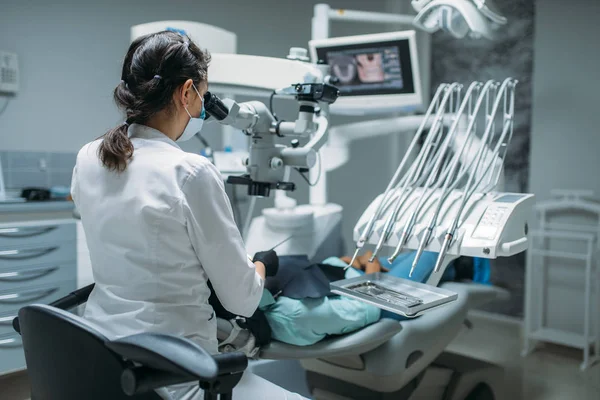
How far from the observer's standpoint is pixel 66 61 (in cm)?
272

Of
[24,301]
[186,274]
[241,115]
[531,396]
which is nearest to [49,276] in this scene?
[24,301]

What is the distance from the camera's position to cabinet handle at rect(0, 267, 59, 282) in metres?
1.86

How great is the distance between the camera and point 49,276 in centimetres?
219

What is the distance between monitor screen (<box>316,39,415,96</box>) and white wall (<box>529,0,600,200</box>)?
128cm

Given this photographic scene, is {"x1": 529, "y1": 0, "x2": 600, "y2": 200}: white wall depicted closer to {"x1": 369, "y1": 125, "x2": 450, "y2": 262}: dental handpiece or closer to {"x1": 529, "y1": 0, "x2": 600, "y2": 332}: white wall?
{"x1": 529, "y1": 0, "x2": 600, "y2": 332}: white wall

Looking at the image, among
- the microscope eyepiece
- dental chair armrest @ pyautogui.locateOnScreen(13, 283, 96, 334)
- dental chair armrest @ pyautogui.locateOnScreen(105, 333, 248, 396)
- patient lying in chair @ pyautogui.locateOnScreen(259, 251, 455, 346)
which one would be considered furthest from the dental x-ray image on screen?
dental chair armrest @ pyautogui.locateOnScreen(105, 333, 248, 396)

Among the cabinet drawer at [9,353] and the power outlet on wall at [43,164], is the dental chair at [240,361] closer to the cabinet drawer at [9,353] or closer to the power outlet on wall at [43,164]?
the cabinet drawer at [9,353]

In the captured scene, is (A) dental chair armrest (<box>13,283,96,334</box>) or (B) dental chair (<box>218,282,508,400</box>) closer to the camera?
(A) dental chair armrest (<box>13,283,96,334</box>)

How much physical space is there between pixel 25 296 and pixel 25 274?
9cm

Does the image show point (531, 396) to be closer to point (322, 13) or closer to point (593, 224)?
point (593, 224)

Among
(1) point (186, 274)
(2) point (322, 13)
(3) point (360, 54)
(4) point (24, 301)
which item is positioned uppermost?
(2) point (322, 13)

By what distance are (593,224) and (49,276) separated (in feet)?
9.57

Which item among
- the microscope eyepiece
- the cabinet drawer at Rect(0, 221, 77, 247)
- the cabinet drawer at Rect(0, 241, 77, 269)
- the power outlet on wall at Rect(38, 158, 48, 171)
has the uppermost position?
the microscope eyepiece

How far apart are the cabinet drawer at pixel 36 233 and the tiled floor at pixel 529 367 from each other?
0.53 metres
